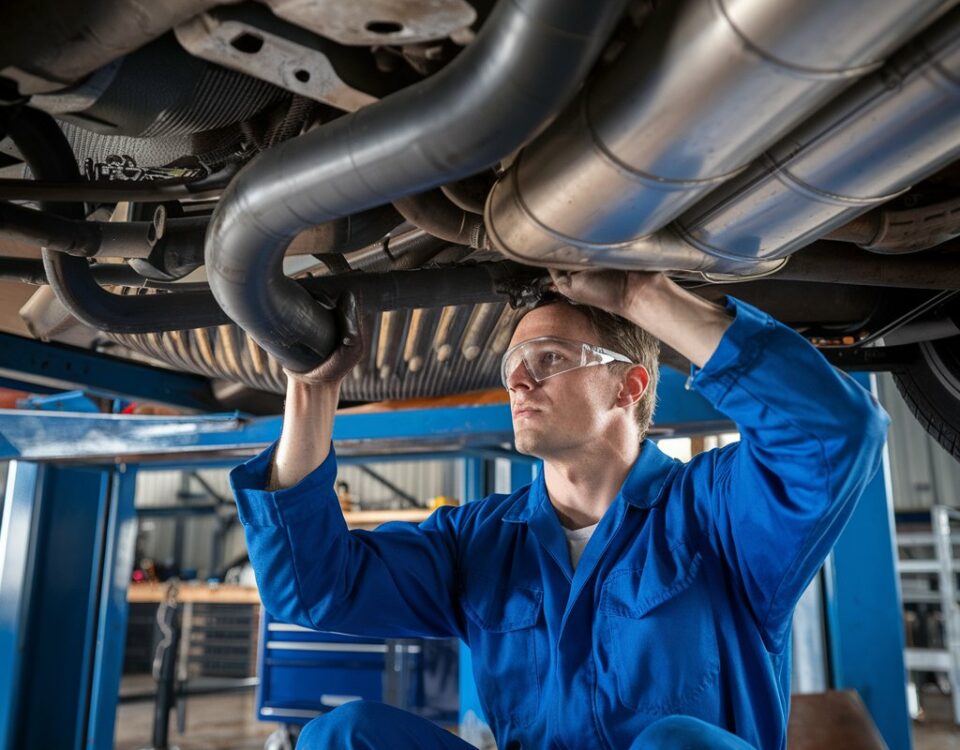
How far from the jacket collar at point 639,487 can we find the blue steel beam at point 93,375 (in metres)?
1.12

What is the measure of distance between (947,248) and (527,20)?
2.72 feet

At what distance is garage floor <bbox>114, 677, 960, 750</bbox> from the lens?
4469mm

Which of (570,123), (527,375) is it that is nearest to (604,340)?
(527,375)

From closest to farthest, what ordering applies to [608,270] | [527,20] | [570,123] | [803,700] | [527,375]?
[527,20], [570,123], [608,270], [527,375], [803,700]

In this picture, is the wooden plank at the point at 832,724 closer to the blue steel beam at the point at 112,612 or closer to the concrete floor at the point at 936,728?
the blue steel beam at the point at 112,612

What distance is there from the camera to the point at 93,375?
197cm

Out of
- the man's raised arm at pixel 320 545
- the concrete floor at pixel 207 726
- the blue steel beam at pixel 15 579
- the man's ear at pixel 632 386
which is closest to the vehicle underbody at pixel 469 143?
the man's raised arm at pixel 320 545

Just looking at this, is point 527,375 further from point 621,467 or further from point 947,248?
point 947,248

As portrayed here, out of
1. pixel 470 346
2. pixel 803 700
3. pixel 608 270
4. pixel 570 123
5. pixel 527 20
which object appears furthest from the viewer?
pixel 803 700

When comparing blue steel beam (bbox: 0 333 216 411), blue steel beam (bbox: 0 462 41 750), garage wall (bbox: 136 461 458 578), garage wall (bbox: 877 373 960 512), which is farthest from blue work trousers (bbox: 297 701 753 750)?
garage wall (bbox: 136 461 458 578)

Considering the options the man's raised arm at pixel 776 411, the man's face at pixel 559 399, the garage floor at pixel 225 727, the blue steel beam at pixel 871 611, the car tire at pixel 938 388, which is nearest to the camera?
the man's raised arm at pixel 776 411

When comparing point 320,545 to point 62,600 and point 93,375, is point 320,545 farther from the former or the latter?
point 62,600

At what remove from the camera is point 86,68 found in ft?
2.25

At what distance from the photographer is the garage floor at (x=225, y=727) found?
4.47 metres
